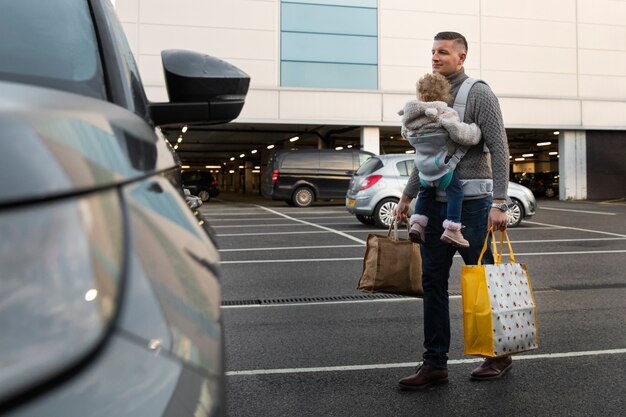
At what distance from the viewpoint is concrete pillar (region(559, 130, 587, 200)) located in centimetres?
2720

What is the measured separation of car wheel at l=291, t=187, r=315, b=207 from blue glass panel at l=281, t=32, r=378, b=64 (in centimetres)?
553

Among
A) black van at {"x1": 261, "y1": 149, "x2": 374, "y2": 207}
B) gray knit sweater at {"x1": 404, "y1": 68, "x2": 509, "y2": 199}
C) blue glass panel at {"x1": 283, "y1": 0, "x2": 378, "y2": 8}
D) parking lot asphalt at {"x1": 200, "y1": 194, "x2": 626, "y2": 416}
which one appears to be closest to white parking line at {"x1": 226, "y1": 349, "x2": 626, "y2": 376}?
parking lot asphalt at {"x1": 200, "y1": 194, "x2": 626, "y2": 416}

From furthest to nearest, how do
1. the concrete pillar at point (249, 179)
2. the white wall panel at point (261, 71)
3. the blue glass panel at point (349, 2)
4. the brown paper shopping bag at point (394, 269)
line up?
the concrete pillar at point (249, 179), the blue glass panel at point (349, 2), the white wall panel at point (261, 71), the brown paper shopping bag at point (394, 269)

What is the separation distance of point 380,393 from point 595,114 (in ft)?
89.5

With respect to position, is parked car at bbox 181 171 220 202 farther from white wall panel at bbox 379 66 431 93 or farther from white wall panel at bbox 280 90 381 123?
white wall panel at bbox 379 66 431 93

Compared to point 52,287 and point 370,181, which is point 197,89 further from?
point 370,181

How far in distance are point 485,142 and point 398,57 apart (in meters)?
22.5

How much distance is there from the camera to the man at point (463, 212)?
3.27 metres

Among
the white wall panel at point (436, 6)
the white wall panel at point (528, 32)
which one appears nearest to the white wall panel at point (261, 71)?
the white wall panel at point (436, 6)

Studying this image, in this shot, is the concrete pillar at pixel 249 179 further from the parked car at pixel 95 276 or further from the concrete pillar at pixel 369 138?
the parked car at pixel 95 276

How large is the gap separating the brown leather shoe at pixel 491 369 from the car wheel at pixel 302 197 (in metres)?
18.7

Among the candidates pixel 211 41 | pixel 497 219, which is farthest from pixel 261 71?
pixel 497 219

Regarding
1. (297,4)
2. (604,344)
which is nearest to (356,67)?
(297,4)

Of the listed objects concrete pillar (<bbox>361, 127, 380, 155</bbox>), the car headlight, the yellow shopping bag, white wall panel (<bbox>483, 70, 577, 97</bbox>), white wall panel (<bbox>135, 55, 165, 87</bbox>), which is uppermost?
white wall panel (<bbox>483, 70, 577, 97</bbox>)
